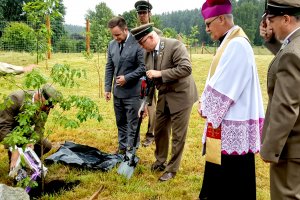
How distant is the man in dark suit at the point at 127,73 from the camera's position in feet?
16.1

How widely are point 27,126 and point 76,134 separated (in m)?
3.08

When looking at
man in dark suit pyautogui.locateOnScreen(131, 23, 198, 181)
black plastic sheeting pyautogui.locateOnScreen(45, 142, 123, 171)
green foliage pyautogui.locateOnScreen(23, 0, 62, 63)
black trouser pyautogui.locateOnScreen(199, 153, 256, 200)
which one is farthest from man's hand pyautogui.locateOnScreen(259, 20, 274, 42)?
black plastic sheeting pyautogui.locateOnScreen(45, 142, 123, 171)

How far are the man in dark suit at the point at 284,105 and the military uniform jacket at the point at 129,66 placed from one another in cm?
277

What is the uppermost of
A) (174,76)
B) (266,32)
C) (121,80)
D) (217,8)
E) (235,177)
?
(217,8)

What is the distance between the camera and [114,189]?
164 inches

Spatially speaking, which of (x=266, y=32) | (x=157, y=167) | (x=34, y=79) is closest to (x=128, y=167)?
(x=157, y=167)

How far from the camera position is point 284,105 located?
217cm

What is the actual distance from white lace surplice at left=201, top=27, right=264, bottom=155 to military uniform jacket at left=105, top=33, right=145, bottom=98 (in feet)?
7.11

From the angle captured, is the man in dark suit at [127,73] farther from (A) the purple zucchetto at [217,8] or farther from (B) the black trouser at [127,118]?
(A) the purple zucchetto at [217,8]

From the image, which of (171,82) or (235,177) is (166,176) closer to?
(171,82)

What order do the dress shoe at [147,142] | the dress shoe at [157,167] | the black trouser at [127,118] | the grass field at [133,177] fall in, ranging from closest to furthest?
the grass field at [133,177], the dress shoe at [157,167], the black trouser at [127,118], the dress shoe at [147,142]

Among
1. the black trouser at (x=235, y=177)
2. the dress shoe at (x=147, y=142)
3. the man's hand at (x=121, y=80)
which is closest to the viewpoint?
the black trouser at (x=235, y=177)

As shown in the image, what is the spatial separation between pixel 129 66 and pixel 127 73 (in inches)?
4.3

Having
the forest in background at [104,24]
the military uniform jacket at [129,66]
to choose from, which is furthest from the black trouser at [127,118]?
the forest in background at [104,24]
